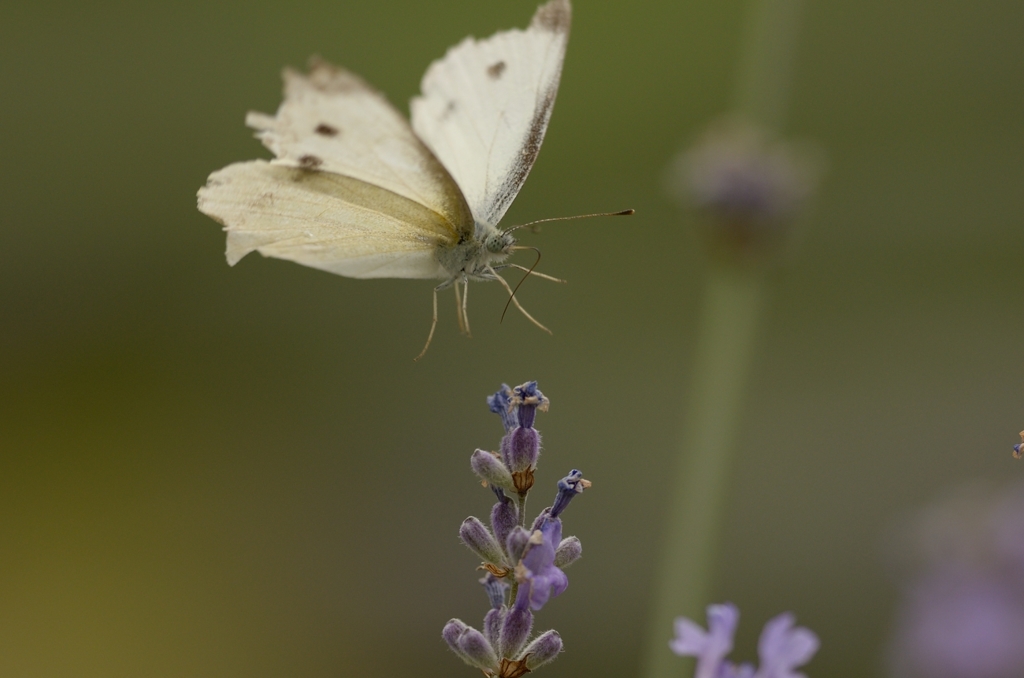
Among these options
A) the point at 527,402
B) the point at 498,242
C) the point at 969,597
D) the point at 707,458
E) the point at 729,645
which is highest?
the point at 498,242

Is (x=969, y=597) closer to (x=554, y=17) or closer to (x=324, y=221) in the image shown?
(x=554, y=17)

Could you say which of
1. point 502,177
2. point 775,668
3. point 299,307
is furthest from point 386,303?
point 775,668

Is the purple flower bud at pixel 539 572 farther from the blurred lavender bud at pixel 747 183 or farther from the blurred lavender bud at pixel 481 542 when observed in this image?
the blurred lavender bud at pixel 747 183

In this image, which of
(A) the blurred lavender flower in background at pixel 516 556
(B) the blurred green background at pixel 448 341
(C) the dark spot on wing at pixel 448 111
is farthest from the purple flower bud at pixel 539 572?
(B) the blurred green background at pixel 448 341

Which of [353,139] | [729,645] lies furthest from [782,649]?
[353,139]

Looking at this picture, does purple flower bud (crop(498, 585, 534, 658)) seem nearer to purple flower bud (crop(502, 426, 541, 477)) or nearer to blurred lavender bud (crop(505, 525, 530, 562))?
blurred lavender bud (crop(505, 525, 530, 562))
